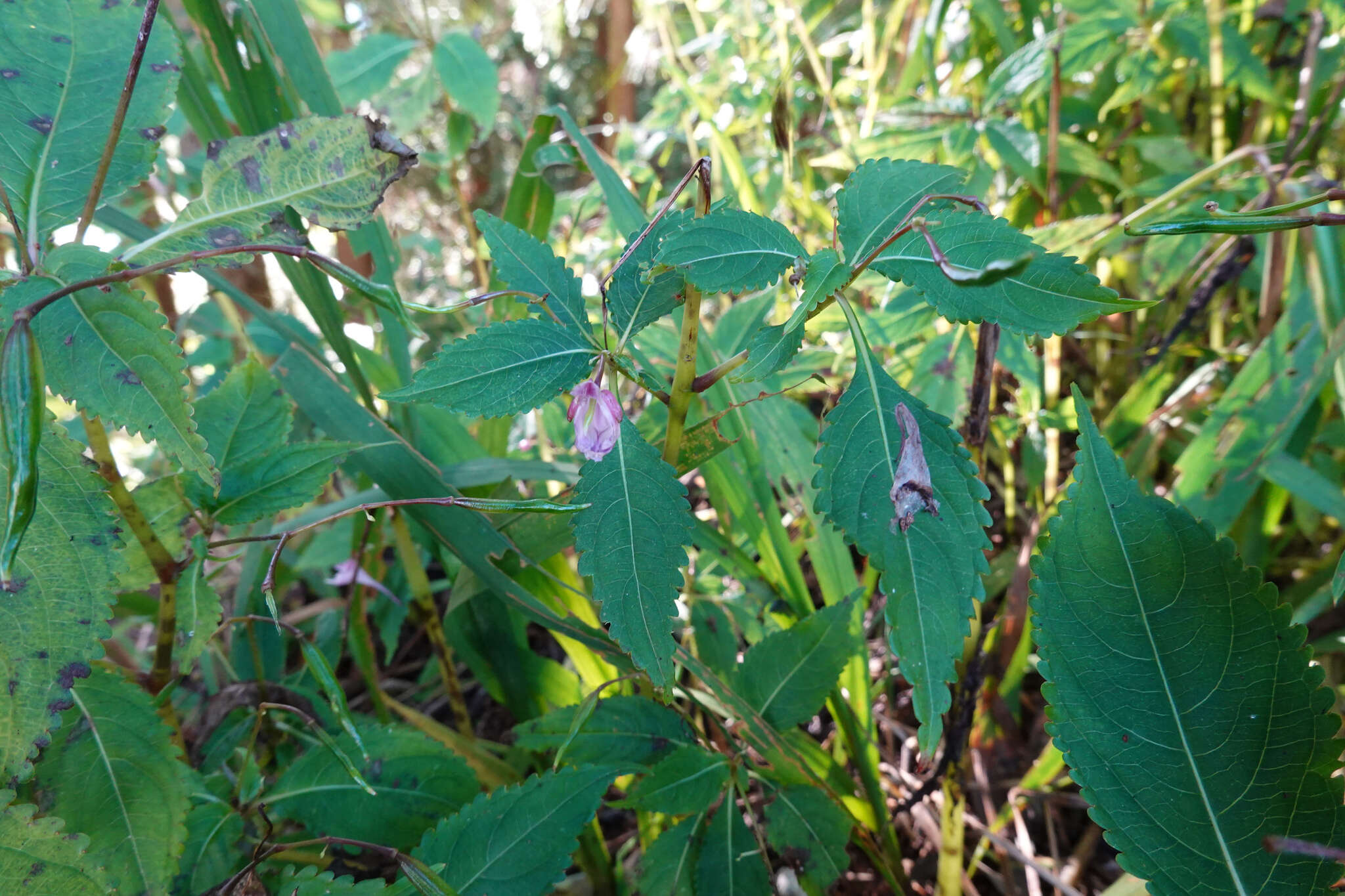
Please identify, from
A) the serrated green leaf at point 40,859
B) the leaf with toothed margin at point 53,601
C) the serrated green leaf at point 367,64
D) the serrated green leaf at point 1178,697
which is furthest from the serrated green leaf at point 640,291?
the serrated green leaf at point 367,64

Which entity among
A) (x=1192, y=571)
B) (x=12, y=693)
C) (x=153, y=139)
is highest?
(x=153, y=139)

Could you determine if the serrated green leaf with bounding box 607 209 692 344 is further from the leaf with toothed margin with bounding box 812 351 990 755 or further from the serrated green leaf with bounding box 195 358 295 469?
the serrated green leaf with bounding box 195 358 295 469

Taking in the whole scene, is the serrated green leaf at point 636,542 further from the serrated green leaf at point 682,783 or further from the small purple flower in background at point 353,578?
the small purple flower in background at point 353,578

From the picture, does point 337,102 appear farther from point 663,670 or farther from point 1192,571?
point 1192,571

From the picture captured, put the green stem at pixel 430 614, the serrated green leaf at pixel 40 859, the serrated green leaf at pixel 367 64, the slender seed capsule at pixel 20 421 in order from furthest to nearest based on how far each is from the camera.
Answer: the serrated green leaf at pixel 367 64 → the green stem at pixel 430 614 → the serrated green leaf at pixel 40 859 → the slender seed capsule at pixel 20 421

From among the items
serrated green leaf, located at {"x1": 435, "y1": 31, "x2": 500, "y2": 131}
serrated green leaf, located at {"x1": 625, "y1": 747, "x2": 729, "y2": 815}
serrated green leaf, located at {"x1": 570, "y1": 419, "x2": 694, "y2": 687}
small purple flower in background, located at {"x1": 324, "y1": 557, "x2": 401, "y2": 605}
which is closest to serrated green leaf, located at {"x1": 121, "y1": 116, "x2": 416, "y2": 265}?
serrated green leaf, located at {"x1": 570, "y1": 419, "x2": 694, "y2": 687}

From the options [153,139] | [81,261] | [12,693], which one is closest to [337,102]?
[153,139]
